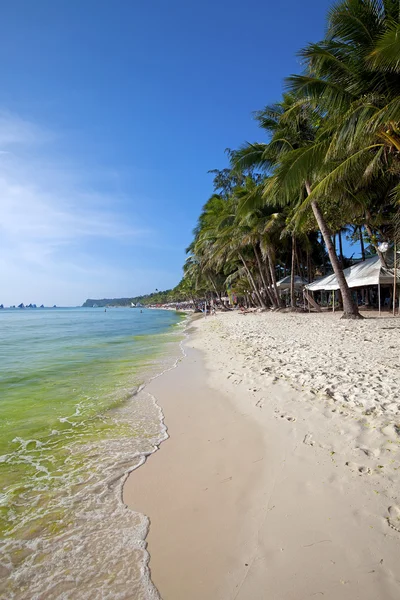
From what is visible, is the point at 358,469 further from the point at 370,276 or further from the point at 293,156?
the point at 370,276

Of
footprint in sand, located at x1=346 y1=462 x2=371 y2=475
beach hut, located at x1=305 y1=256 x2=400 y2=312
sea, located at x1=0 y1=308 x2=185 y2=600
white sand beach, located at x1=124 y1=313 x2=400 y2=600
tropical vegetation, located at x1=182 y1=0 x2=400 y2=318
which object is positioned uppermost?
tropical vegetation, located at x1=182 y1=0 x2=400 y2=318

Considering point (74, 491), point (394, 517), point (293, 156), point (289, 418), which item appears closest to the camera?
point (394, 517)

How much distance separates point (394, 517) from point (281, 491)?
88 centimetres

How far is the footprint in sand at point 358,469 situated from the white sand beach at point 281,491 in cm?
1

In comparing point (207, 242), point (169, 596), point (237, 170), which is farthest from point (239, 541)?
point (207, 242)

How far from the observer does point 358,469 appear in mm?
2879

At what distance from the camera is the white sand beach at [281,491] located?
1966 mm

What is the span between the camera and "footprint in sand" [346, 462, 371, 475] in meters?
2.82

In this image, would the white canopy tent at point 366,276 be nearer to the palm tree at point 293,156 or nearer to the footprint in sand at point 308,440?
the palm tree at point 293,156

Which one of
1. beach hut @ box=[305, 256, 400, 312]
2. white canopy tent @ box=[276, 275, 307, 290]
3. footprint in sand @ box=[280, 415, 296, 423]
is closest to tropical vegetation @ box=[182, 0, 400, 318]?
beach hut @ box=[305, 256, 400, 312]

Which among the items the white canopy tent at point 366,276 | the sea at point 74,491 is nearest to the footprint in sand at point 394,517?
the sea at point 74,491

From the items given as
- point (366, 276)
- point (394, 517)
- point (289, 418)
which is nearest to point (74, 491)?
point (289, 418)

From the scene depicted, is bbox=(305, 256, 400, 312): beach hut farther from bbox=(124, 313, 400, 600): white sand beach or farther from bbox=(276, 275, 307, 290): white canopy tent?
bbox=(124, 313, 400, 600): white sand beach

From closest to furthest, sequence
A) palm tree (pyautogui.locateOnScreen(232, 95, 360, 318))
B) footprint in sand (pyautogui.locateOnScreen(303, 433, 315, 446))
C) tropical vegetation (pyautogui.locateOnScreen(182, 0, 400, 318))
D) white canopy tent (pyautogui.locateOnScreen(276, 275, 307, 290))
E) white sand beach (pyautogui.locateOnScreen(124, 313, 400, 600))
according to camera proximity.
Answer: white sand beach (pyautogui.locateOnScreen(124, 313, 400, 600)), footprint in sand (pyautogui.locateOnScreen(303, 433, 315, 446)), tropical vegetation (pyautogui.locateOnScreen(182, 0, 400, 318)), palm tree (pyautogui.locateOnScreen(232, 95, 360, 318)), white canopy tent (pyautogui.locateOnScreen(276, 275, 307, 290))
